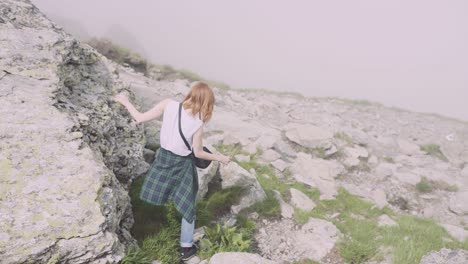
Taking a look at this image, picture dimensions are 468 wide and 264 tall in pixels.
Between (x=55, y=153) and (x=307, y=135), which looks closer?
(x=55, y=153)

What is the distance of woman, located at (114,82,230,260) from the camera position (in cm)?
615

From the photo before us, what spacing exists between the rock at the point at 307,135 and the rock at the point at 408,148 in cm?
581

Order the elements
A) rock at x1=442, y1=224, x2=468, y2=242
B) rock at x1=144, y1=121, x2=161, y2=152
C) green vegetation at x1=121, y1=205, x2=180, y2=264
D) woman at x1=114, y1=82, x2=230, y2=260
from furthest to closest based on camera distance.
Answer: rock at x1=442, y1=224, x2=468, y2=242 < rock at x1=144, y1=121, x2=161, y2=152 < woman at x1=114, y1=82, x2=230, y2=260 < green vegetation at x1=121, y1=205, x2=180, y2=264

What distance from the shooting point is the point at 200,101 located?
6090mm

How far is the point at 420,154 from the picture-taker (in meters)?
20.6

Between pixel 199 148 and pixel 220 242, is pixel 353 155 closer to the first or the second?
pixel 220 242

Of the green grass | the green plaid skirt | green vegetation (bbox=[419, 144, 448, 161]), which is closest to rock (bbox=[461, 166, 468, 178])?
green vegetation (bbox=[419, 144, 448, 161])

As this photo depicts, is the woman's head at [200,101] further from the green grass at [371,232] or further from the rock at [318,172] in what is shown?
the rock at [318,172]

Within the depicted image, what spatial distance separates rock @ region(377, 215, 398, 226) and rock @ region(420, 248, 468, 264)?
2410 millimetres

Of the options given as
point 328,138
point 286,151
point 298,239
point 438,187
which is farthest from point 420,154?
point 298,239

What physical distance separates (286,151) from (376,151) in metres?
6.52

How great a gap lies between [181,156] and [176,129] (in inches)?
21.8

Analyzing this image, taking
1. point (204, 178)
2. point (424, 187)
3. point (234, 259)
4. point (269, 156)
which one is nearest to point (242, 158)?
point (269, 156)

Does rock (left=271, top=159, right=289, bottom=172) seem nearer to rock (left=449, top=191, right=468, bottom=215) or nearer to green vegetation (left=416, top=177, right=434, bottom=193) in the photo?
green vegetation (left=416, top=177, right=434, bottom=193)
